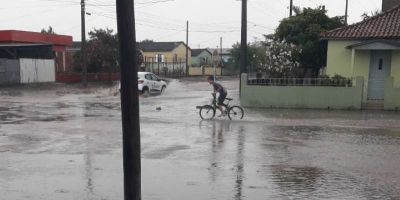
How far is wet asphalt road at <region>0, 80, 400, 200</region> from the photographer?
302 inches

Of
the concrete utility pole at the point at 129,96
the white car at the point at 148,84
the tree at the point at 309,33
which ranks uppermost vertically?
the tree at the point at 309,33

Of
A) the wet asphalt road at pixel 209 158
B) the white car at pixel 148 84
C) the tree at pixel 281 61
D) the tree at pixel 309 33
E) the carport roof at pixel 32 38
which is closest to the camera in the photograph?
the wet asphalt road at pixel 209 158

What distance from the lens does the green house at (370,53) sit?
23.1 m

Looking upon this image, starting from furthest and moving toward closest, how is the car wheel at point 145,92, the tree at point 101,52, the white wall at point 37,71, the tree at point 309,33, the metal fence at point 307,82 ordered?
1. the tree at point 101,52
2. the white wall at point 37,71
3. the car wheel at point 145,92
4. the tree at point 309,33
5. the metal fence at point 307,82

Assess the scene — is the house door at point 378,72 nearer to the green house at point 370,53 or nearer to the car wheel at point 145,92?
the green house at point 370,53

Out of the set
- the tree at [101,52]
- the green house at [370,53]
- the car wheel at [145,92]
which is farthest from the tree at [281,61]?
the tree at [101,52]

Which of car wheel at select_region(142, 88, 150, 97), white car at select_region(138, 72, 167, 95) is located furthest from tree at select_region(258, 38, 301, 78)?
white car at select_region(138, 72, 167, 95)

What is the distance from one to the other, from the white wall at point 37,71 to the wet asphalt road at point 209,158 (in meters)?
22.0

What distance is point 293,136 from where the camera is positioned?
539 inches

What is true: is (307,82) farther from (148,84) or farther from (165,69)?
(165,69)

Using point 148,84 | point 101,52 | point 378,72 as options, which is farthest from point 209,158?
point 101,52

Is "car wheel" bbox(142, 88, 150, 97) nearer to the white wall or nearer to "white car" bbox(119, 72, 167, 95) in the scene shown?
"white car" bbox(119, 72, 167, 95)

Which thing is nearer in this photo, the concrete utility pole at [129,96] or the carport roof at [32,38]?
the concrete utility pole at [129,96]

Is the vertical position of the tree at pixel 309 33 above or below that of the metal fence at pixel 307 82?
above
